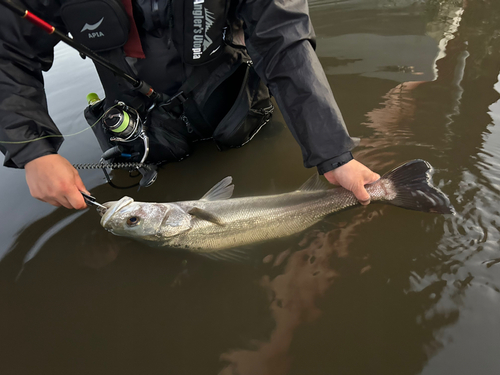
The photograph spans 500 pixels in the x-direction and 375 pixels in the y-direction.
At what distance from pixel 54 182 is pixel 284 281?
1676mm

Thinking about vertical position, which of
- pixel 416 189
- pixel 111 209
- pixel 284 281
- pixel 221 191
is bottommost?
pixel 284 281

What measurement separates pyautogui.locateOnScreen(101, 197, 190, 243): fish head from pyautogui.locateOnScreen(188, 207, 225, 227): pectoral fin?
0.08 m

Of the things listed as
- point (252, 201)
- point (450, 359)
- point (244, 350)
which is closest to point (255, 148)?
point (252, 201)

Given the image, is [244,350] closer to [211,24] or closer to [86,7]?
[211,24]

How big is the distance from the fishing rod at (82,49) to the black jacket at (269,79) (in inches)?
12.2

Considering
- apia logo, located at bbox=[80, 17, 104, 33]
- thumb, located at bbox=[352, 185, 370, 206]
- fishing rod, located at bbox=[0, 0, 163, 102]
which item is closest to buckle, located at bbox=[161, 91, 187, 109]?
fishing rod, located at bbox=[0, 0, 163, 102]

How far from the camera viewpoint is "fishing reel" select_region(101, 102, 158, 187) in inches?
92.7

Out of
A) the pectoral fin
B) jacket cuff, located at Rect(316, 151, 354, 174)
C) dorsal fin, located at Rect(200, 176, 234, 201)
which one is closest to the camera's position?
jacket cuff, located at Rect(316, 151, 354, 174)

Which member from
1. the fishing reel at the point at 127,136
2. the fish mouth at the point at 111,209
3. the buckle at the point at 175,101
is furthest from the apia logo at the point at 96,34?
the fish mouth at the point at 111,209

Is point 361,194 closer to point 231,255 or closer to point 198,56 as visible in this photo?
point 231,255

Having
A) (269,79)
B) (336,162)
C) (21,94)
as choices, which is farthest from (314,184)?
(21,94)

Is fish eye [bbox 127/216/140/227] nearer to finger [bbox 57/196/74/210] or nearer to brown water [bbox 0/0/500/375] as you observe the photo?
brown water [bbox 0/0/500/375]

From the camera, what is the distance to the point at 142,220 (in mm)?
2150

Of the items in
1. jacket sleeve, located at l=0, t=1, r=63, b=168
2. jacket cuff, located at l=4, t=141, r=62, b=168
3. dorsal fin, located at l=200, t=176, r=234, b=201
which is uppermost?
jacket sleeve, located at l=0, t=1, r=63, b=168
